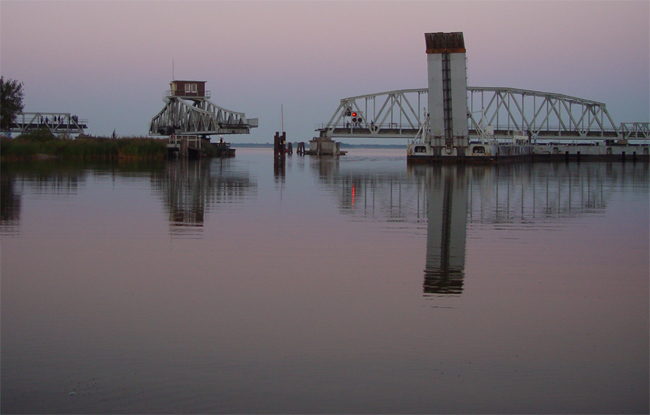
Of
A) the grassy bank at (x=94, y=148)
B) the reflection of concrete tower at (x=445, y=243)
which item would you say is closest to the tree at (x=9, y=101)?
the grassy bank at (x=94, y=148)

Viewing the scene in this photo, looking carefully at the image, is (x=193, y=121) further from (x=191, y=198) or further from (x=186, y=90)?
(x=191, y=198)

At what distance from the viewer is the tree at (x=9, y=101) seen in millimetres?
79375

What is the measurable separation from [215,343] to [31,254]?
19.8 ft

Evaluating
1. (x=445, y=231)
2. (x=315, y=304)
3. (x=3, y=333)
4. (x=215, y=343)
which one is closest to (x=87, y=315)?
(x=3, y=333)

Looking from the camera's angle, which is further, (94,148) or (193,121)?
(193,121)

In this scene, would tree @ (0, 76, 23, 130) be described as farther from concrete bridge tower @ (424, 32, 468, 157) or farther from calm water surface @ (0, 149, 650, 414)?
calm water surface @ (0, 149, 650, 414)

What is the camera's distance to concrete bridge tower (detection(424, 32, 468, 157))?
2411 inches

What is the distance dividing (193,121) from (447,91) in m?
41.7

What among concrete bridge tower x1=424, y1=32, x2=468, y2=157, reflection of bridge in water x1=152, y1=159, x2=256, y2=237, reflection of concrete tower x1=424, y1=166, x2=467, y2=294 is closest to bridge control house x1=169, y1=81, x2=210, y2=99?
concrete bridge tower x1=424, y1=32, x2=468, y2=157

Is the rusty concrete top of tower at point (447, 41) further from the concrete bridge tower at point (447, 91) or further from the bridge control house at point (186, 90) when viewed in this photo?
the bridge control house at point (186, 90)

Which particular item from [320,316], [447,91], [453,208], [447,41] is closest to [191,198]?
[453,208]

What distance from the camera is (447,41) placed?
61.2 m

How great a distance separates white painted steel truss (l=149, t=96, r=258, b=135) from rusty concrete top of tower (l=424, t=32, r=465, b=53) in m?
39.3

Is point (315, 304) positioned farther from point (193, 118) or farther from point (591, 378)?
point (193, 118)
